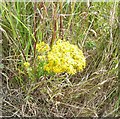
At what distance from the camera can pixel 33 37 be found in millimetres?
1134

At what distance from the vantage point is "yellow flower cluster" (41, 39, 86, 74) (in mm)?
980

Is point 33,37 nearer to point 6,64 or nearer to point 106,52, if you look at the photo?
point 6,64

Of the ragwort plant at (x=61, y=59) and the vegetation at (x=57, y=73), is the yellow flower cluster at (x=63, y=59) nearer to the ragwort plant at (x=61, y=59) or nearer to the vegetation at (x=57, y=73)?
the ragwort plant at (x=61, y=59)

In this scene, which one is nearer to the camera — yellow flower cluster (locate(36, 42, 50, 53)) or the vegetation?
yellow flower cluster (locate(36, 42, 50, 53))

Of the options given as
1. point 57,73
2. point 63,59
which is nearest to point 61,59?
point 63,59

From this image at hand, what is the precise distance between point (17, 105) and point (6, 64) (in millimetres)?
162

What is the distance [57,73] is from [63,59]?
182 mm

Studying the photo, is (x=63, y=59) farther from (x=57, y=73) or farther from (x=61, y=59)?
(x=57, y=73)

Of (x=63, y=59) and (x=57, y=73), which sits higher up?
(x=63, y=59)

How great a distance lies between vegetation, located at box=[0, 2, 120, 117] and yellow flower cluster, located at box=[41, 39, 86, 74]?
133 mm

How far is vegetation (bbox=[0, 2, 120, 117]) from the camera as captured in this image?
119 centimetres

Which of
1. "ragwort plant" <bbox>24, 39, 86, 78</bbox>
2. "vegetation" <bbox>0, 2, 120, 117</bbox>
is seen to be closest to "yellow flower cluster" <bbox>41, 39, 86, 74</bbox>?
"ragwort plant" <bbox>24, 39, 86, 78</bbox>

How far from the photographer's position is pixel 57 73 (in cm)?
115

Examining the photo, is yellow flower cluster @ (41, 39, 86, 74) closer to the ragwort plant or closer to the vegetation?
the ragwort plant
